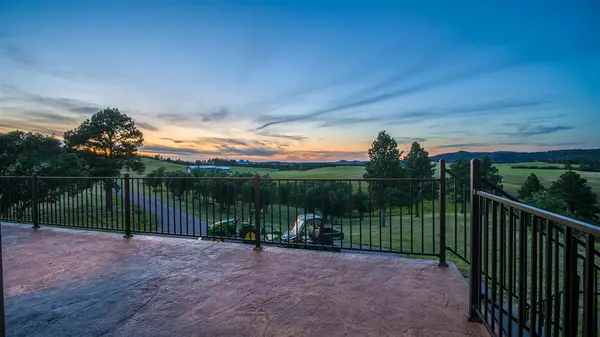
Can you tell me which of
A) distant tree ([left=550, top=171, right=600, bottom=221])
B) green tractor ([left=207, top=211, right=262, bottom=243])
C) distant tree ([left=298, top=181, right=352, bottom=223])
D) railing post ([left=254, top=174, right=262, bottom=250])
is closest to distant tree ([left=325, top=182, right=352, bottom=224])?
distant tree ([left=298, top=181, right=352, bottom=223])

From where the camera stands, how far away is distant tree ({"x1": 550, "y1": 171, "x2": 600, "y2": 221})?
55.7 ft

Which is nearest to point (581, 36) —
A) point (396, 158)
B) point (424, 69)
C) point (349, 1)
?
point (424, 69)

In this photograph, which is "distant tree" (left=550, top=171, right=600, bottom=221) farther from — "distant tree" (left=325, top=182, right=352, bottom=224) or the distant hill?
"distant tree" (left=325, top=182, right=352, bottom=224)

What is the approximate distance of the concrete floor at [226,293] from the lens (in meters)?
1.90

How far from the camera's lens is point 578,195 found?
18.1 metres

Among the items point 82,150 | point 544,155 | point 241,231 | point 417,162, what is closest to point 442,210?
point 241,231

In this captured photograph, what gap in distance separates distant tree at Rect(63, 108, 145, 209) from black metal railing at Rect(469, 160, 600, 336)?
23811 mm

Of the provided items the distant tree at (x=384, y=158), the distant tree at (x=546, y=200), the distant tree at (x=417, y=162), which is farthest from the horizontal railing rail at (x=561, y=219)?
the distant tree at (x=417, y=162)

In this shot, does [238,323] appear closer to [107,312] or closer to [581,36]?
[107,312]

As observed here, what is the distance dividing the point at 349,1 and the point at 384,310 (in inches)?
254

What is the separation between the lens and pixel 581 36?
304 inches

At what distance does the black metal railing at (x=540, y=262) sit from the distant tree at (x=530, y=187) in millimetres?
23521

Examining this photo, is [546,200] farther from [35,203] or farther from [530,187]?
[35,203]

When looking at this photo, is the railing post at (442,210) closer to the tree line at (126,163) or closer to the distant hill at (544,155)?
the tree line at (126,163)
